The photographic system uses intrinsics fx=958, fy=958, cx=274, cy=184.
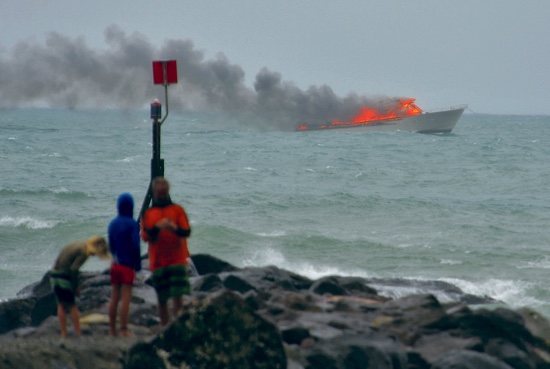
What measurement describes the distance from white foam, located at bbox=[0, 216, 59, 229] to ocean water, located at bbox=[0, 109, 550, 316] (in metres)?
0.07

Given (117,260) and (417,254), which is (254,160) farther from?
(117,260)

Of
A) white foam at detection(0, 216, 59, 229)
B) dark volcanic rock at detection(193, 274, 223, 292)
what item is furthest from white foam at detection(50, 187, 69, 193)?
dark volcanic rock at detection(193, 274, 223, 292)

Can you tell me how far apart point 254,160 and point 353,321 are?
55337 millimetres

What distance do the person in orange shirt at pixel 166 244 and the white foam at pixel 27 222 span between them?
22.9 metres

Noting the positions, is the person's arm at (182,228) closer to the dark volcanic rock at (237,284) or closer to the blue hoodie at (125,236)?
the blue hoodie at (125,236)

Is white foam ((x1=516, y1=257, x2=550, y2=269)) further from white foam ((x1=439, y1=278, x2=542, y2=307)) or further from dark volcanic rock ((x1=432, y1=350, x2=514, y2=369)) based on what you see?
dark volcanic rock ((x1=432, y1=350, x2=514, y2=369))

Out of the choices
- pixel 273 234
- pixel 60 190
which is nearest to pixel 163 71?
pixel 273 234

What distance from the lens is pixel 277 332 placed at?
354 inches

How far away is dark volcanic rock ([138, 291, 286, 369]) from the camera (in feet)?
29.0

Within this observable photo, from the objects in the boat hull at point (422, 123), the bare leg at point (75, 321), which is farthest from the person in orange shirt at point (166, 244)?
the boat hull at point (422, 123)

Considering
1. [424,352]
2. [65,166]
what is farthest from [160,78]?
[65,166]

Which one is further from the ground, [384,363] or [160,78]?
[160,78]

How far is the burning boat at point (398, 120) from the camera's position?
11044cm

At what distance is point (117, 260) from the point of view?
375 inches
